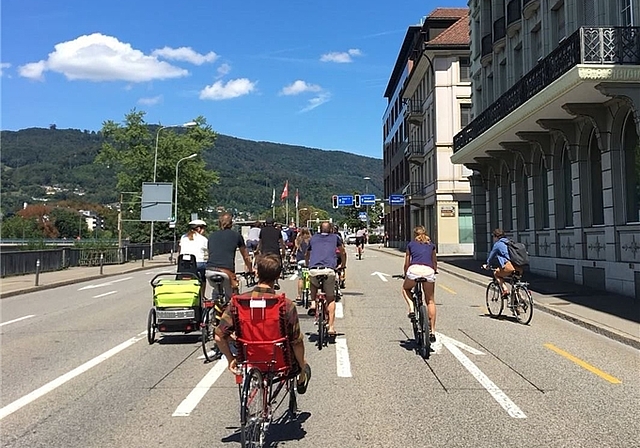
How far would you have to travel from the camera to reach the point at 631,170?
17.1 meters

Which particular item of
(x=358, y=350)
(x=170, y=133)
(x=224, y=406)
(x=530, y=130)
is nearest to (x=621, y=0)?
(x=530, y=130)

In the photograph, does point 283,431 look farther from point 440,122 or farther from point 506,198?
point 440,122

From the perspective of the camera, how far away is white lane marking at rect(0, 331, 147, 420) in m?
6.60

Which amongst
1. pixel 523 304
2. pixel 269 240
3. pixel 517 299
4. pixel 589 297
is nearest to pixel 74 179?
pixel 269 240

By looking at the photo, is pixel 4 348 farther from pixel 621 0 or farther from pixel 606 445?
pixel 621 0

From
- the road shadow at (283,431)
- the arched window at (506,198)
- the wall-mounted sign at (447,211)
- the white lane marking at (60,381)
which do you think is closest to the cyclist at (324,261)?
the white lane marking at (60,381)

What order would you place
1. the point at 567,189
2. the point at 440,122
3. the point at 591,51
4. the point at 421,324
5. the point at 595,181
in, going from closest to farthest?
the point at 421,324, the point at 591,51, the point at 595,181, the point at 567,189, the point at 440,122

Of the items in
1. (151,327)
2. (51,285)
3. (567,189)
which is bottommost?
(51,285)

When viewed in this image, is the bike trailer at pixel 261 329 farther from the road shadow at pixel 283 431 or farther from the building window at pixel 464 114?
the building window at pixel 464 114

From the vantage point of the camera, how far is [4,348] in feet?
34.1

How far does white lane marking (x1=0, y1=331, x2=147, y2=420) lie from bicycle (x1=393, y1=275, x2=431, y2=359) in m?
4.55

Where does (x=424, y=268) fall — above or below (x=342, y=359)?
above

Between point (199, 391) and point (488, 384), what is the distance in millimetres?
3348

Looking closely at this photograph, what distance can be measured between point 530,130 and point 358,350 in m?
15.5
